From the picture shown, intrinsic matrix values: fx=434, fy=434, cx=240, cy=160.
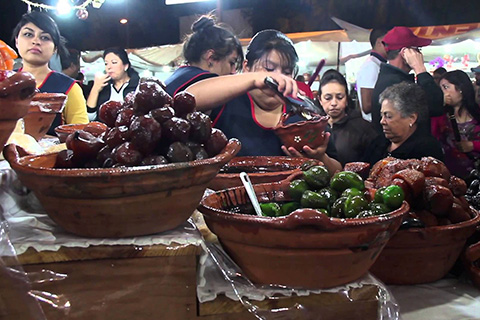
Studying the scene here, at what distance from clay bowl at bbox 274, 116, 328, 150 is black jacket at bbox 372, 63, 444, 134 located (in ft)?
5.32

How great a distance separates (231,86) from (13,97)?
1.07m

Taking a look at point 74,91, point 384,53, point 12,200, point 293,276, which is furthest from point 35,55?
point 384,53

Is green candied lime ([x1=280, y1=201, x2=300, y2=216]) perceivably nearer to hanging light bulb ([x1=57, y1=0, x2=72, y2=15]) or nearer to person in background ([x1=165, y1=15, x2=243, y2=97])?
person in background ([x1=165, y1=15, x2=243, y2=97])

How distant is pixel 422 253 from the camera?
1.08 m

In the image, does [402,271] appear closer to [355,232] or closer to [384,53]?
[355,232]

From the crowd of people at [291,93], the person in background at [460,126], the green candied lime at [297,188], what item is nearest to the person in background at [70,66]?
the crowd of people at [291,93]

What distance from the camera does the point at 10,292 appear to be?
832 millimetres

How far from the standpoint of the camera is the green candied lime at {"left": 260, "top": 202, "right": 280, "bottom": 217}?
104cm

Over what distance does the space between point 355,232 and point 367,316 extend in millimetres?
234

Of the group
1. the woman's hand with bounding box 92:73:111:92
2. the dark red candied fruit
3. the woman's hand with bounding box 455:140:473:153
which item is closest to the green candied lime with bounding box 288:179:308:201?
the dark red candied fruit

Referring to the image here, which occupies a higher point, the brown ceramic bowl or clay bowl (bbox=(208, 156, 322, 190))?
the brown ceramic bowl

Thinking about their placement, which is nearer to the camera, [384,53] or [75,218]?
[75,218]

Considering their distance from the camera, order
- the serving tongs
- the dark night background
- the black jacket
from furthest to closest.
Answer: the dark night background → the black jacket → the serving tongs

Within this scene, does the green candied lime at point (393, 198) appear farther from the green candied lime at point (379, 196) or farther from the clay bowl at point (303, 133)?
the clay bowl at point (303, 133)
